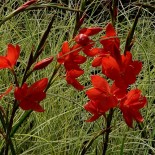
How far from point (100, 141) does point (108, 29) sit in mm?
897

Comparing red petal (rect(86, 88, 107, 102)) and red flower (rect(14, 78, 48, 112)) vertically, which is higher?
red flower (rect(14, 78, 48, 112))

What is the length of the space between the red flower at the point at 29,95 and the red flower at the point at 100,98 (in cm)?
10

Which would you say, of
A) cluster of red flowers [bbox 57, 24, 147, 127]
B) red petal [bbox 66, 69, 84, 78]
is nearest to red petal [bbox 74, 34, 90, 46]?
cluster of red flowers [bbox 57, 24, 147, 127]

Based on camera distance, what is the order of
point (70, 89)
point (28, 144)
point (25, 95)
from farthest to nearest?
point (70, 89) < point (28, 144) < point (25, 95)

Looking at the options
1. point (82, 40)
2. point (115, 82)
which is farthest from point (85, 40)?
point (115, 82)

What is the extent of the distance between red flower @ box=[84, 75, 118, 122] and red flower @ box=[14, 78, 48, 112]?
98 millimetres

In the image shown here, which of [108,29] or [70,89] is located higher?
[108,29]

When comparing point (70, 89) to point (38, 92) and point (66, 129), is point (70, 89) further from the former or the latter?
point (38, 92)

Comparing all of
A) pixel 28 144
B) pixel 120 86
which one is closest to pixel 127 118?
pixel 120 86

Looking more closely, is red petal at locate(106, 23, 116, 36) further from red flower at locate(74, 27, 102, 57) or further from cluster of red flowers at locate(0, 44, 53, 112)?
cluster of red flowers at locate(0, 44, 53, 112)

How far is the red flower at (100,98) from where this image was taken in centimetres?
105

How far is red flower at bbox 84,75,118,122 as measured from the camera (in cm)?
105

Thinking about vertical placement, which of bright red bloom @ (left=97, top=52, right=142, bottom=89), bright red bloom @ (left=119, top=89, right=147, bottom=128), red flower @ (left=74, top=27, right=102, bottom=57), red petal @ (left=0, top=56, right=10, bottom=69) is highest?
red flower @ (left=74, top=27, right=102, bottom=57)

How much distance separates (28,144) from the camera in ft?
6.79
